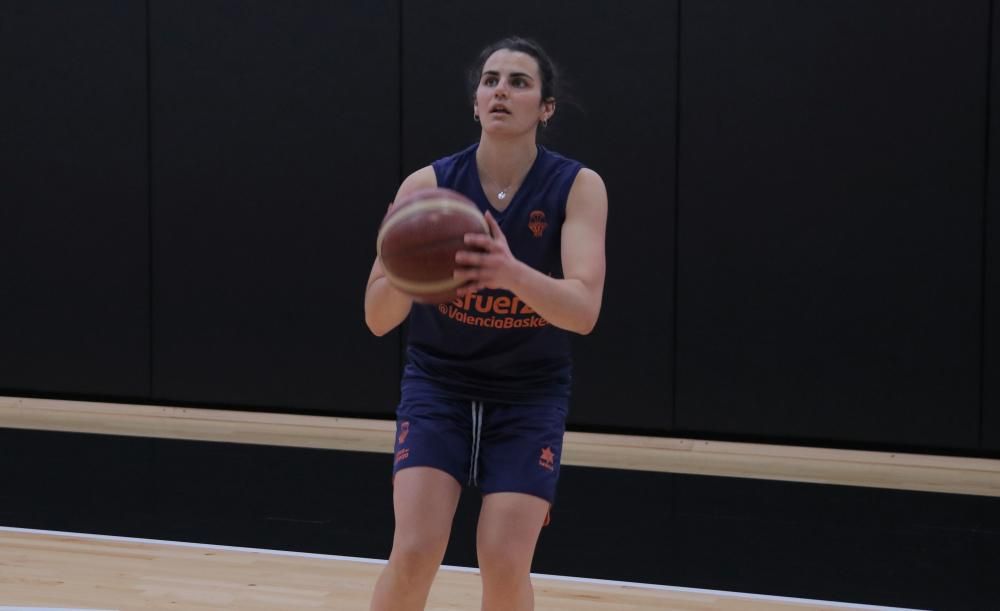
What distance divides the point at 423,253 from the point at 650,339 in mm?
3673

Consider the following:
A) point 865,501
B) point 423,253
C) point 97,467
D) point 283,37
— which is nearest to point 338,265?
point 283,37

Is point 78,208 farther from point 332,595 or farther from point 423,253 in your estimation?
point 423,253

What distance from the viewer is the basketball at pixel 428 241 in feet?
7.85

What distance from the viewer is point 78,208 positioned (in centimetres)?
681

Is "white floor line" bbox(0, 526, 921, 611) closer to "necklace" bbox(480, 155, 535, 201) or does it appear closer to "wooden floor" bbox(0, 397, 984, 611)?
"wooden floor" bbox(0, 397, 984, 611)

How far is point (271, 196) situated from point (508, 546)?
14.0 feet

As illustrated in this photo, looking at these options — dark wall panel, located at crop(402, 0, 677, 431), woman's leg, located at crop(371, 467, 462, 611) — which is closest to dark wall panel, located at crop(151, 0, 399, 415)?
dark wall panel, located at crop(402, 0, 677, 431)

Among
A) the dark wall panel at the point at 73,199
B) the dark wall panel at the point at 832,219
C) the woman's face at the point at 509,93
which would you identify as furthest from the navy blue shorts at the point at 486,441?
the dark wall panel at the point at 73,199

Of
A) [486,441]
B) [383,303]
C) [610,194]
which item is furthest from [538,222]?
[610,194]

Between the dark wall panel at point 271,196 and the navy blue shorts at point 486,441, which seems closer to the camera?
the navy blue shorts at point 486,441

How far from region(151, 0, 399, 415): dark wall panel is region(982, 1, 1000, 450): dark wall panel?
9.09 feet

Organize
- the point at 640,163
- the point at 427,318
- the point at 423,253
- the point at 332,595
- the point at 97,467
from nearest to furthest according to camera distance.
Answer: the point at 423,253 → the point at 427,318 → the point at 332,595 → the point at 97,467 → the point at 640,163

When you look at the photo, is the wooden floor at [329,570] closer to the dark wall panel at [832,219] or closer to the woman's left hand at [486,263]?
the dark wall panel at [832,219]

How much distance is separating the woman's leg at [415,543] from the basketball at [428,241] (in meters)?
0.43
